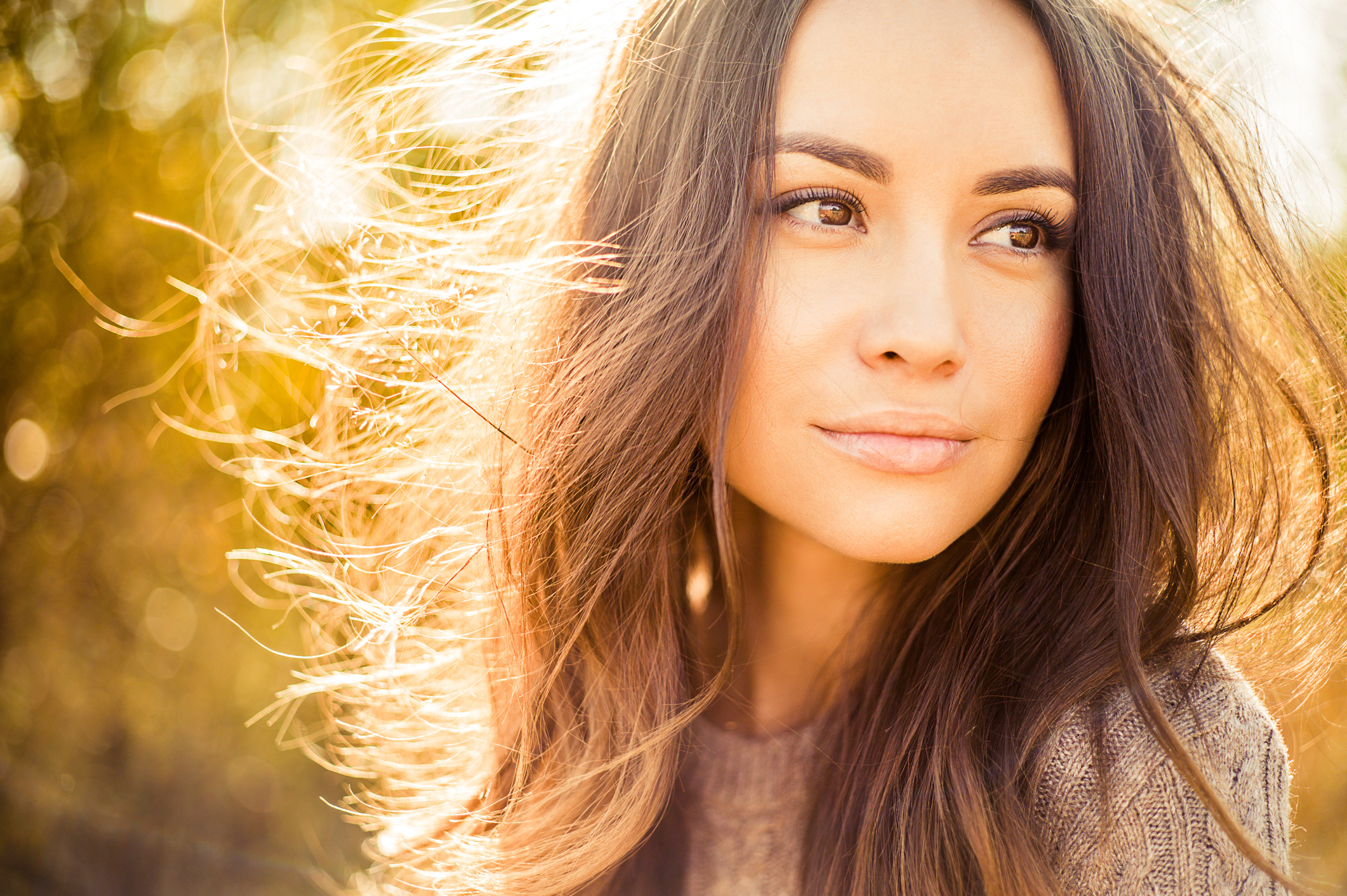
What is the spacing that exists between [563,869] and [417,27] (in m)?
1.39

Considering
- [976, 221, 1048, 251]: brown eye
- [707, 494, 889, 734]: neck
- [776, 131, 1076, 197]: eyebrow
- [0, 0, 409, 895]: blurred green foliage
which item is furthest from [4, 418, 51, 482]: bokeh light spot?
[976, 221, 1048, 251]: brown eye

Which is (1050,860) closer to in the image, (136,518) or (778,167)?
(778,167)

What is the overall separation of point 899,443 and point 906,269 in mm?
215

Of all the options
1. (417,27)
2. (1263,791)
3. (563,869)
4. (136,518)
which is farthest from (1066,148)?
(136,518)

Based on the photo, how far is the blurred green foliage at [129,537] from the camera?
2.78 meters

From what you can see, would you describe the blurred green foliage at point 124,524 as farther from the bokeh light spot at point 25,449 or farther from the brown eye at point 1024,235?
the brown eye at point 1024,235

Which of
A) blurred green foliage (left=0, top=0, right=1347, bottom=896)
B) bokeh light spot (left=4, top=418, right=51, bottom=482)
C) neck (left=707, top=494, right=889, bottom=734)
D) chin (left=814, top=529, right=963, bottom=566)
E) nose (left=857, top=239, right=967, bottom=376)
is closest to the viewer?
nose (left=857, top=239, right=967, bottom=376)

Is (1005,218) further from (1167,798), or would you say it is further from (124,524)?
(124,524)

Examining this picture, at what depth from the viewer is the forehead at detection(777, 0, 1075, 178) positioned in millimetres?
1122

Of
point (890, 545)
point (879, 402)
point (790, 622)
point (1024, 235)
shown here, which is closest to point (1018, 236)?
point (1024, 235)

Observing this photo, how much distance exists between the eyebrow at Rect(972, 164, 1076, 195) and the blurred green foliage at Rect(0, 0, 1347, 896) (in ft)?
6.61

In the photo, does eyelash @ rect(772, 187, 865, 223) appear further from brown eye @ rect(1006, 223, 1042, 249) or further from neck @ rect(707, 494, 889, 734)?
neck @ rect(707, 494, 889, 734)

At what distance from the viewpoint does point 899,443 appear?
1.17 meters

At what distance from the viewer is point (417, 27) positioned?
5.20ft
